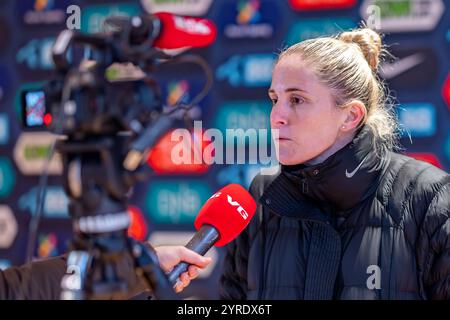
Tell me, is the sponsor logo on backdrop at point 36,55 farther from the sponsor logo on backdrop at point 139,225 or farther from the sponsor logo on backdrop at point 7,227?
the sponsor logo on backdrop at point 139,225

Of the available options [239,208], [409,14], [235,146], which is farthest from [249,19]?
[239,208]

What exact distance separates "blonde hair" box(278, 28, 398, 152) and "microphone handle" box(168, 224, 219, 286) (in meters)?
0.49

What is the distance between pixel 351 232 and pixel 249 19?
1357 mm

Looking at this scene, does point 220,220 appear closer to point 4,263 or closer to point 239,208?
point 239,208

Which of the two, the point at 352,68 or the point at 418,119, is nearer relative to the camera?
the point at 352,68

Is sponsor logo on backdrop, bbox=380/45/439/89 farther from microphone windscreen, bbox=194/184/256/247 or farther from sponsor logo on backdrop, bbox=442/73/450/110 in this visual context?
microphone windscreen, bbox=194/184/256/247

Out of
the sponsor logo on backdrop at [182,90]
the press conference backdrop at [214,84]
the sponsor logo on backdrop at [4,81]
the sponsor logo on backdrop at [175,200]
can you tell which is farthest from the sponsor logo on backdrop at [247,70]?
the sponsor logo on backdrop at [4,81]

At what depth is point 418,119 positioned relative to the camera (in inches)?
91.0

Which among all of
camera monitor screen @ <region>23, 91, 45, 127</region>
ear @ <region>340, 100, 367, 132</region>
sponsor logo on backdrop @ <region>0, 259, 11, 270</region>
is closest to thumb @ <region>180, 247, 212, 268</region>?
camera monitor screen @ <region>23, 91, 45, 127</region>

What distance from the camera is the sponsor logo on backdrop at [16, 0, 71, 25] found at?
2852mm

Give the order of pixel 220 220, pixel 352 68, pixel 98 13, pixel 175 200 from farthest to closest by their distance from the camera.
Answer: pixel 98 13 < pixel 175 200 < pixel 352 68 < pixel 220 220

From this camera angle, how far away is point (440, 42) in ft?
7.51

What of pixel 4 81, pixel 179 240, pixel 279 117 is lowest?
pixel 179 240

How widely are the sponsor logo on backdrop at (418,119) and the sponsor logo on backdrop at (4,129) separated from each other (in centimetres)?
172
